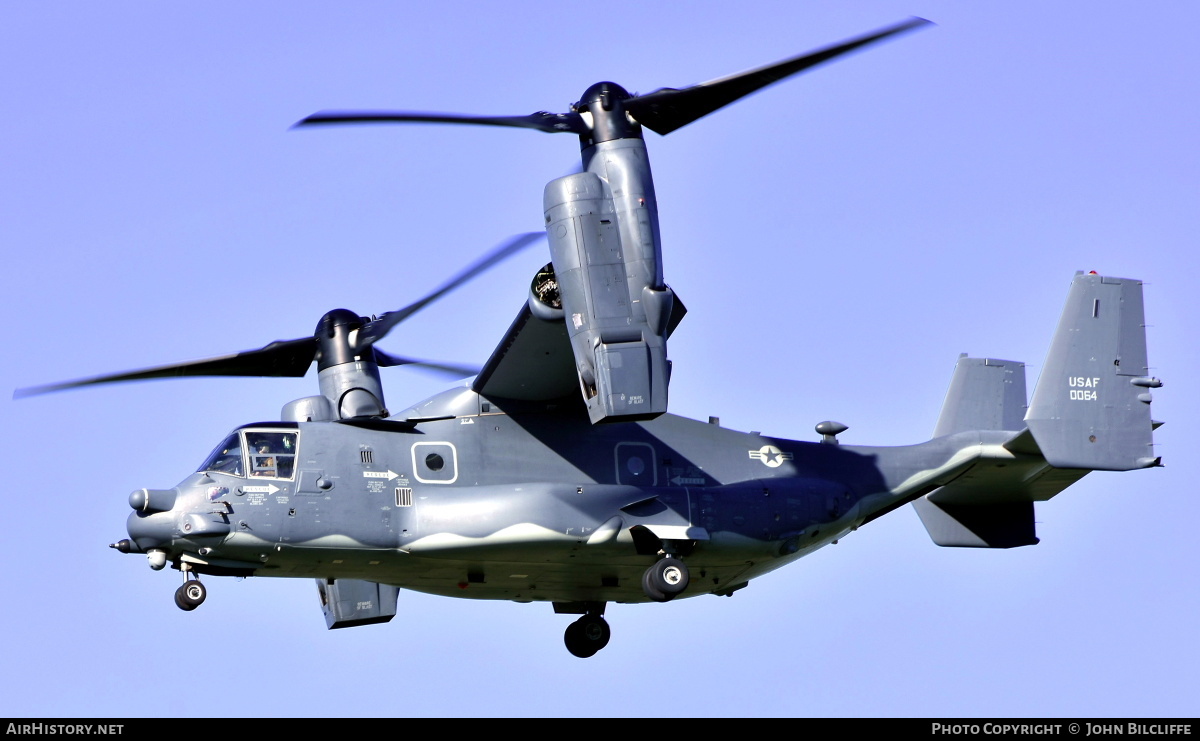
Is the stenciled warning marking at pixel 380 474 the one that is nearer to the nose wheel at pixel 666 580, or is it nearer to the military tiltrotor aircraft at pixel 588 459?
the military tiltrotor aircraft at pixel 588 459

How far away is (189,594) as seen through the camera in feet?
64.5

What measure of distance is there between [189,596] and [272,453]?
185cm

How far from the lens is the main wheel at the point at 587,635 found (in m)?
22.9

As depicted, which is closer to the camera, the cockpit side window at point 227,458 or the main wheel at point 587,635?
the cockpit side window at point 227,458

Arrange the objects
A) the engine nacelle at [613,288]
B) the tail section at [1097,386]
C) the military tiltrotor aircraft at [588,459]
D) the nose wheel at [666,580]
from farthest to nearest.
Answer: the tail section at [1097,386]
the nose wheel at [666,580]
the military tiltrotor aircraft at [588,459]
the engine nacelle at [613,288]

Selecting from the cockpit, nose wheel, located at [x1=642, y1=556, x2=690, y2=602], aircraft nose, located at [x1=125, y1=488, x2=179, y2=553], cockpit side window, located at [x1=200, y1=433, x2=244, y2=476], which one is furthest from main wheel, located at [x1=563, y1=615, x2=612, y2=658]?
aircraft nose, located at [x1=125, y1=488, x2=179, y2=553]

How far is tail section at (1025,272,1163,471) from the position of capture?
2262 centimetres

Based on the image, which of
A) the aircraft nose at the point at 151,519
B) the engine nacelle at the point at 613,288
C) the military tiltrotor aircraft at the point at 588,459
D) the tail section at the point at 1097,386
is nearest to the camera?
the engine nacelle at the point at 613,288

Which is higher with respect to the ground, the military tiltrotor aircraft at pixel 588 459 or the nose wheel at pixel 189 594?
the military tiltrotor aircraft at pixel 588 459

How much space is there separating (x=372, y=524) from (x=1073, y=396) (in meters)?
9.17

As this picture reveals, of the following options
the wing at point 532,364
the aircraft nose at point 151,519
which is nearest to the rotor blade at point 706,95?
the wing at point 532,364

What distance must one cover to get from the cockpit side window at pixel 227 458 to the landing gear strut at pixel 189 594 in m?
1.16

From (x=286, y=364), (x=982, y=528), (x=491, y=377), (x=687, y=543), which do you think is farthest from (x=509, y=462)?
(x=982, y=528)
